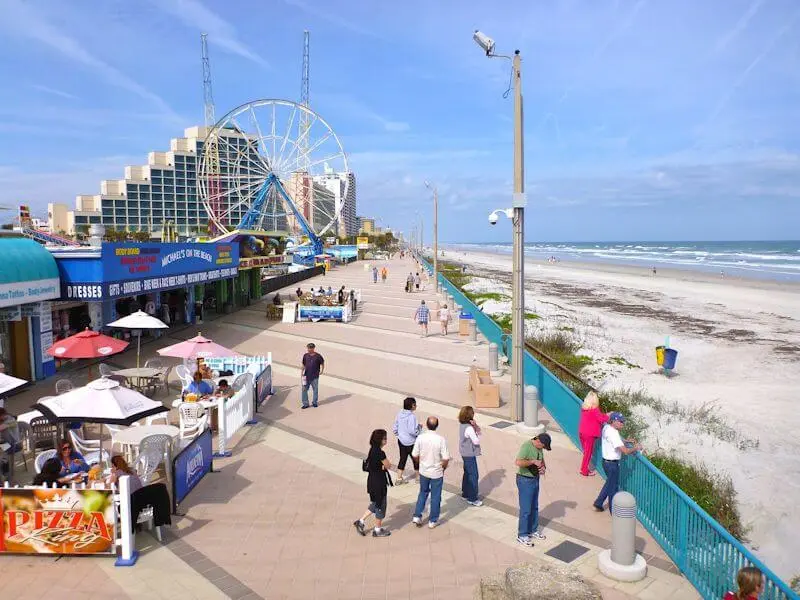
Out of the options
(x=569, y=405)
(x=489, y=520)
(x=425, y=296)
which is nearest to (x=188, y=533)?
(x=489, y=520)

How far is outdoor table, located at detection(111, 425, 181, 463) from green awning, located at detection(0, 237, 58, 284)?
20.3 feet

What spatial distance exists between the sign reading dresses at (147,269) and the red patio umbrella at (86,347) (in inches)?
160

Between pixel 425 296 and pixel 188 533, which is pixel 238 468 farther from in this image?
pixel 425 296

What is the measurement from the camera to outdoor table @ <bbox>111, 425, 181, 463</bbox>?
9047 millimetres

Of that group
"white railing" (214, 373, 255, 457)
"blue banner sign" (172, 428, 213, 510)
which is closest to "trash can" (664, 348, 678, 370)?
"white railing" (214, 373, 255, 457)

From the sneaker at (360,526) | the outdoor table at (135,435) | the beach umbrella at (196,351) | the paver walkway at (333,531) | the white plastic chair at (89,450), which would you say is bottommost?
the paver walkway at (333,531)

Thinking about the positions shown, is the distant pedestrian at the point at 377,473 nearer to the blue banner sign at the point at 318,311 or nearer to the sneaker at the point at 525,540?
the sneaker at the point at 525,540

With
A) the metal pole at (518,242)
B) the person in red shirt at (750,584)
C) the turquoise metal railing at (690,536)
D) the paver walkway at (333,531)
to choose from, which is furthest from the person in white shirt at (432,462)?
A: the metal pole at (518,242)

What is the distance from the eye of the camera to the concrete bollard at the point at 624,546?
6344 mm

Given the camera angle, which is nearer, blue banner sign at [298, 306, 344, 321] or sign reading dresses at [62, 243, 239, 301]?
sign reading dresses at [62, 243, 239, 301]

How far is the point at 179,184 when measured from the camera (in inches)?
6142

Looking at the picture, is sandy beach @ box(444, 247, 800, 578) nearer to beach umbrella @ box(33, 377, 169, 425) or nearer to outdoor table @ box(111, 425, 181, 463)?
→ beach umbrella @ box(33, 377, 169, 425)

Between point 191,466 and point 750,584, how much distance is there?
6.74 metres

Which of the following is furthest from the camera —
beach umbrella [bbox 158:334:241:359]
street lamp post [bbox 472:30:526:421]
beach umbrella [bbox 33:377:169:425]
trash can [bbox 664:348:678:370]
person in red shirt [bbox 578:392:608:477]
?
trash can [bbox 664:348:678:370]
